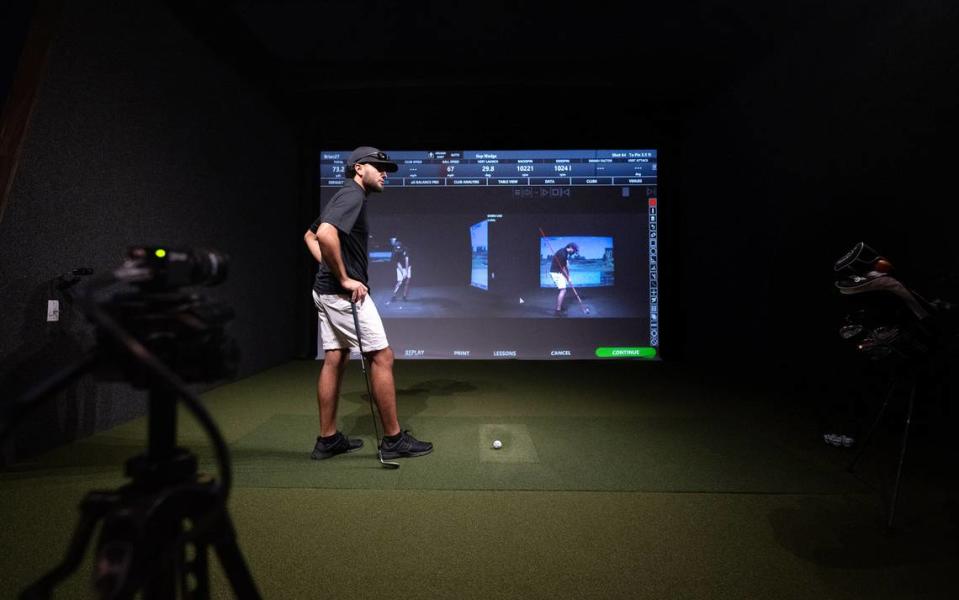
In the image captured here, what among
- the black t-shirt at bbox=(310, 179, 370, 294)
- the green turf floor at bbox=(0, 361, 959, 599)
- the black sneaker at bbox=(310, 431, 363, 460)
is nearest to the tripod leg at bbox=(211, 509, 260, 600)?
the green turf floor at bbox=(0, 361, 959, 599)

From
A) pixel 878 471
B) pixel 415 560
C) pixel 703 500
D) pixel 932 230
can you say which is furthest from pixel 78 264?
pixel 932 230

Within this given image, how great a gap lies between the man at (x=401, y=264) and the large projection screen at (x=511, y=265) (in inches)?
0.5

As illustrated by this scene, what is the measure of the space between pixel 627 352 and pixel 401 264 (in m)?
2.85

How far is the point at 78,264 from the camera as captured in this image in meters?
2.94

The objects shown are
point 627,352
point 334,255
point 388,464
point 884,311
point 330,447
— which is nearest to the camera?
point 884,311

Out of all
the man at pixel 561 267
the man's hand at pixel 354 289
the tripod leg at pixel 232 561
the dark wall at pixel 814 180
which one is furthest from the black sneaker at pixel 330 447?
the man at pixel 561 267

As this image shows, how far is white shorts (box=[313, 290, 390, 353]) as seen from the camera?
101 inches

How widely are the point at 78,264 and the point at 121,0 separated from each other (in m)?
1.72

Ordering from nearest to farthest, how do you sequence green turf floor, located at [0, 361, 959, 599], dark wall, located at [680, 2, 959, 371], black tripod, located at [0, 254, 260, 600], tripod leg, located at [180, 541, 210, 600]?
black tripod, located at [0, 254, 260, 600] < tripod leg, located at [180, 541, 210, 600] < green turf floor, located at [0, 361, 959, 599] < dark wall, located at [680, 2, 959, 371]

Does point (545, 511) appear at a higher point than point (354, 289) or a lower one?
lower

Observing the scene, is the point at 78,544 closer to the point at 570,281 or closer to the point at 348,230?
the point at 348,230

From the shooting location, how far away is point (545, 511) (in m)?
2.08

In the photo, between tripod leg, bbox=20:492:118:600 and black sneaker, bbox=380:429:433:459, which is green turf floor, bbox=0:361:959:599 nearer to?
black sneaker, bbox=380:429:433:459

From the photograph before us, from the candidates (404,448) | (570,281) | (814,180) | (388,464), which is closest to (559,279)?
(570,281)
